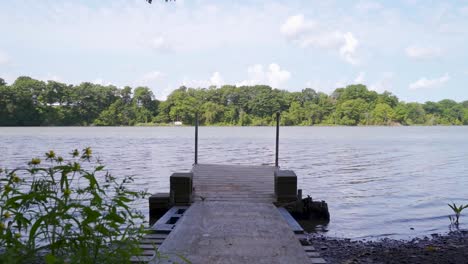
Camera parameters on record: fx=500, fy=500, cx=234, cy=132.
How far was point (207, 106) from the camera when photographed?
118 m

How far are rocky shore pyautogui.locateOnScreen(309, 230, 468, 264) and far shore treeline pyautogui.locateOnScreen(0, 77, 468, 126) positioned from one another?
340 ft

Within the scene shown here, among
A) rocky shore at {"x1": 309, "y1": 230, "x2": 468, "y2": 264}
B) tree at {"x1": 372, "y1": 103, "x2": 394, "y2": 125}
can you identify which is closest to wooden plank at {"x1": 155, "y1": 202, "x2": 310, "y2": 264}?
rocky shore at {"x1": 309, "y1": 230, "x2": 468, "y2": 264}

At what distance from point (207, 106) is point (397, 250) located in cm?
10938

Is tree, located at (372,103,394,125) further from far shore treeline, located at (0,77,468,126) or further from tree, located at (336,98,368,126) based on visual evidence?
tree, located at (336,98,368,126)

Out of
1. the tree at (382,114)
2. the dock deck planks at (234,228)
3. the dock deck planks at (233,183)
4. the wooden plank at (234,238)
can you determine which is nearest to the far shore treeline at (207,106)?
the tree at (382,114)

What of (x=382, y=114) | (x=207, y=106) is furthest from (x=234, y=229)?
(x=382, y=114)

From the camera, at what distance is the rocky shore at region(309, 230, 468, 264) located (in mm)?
7953

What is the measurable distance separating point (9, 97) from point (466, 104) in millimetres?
115114

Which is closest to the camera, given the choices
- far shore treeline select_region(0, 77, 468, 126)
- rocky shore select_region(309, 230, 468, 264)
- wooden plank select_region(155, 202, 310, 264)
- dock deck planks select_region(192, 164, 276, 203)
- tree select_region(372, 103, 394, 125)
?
wooden plank select_region(155, 202, 310, 264)

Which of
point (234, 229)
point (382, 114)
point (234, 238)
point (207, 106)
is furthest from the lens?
point (382, 114)

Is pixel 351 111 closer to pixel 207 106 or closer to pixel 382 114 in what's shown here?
pixel 382 114

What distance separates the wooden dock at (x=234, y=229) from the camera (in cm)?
534

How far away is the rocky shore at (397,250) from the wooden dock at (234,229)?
1245 mm

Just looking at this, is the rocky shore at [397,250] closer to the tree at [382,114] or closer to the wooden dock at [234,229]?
the wooden dock at [234,229]
